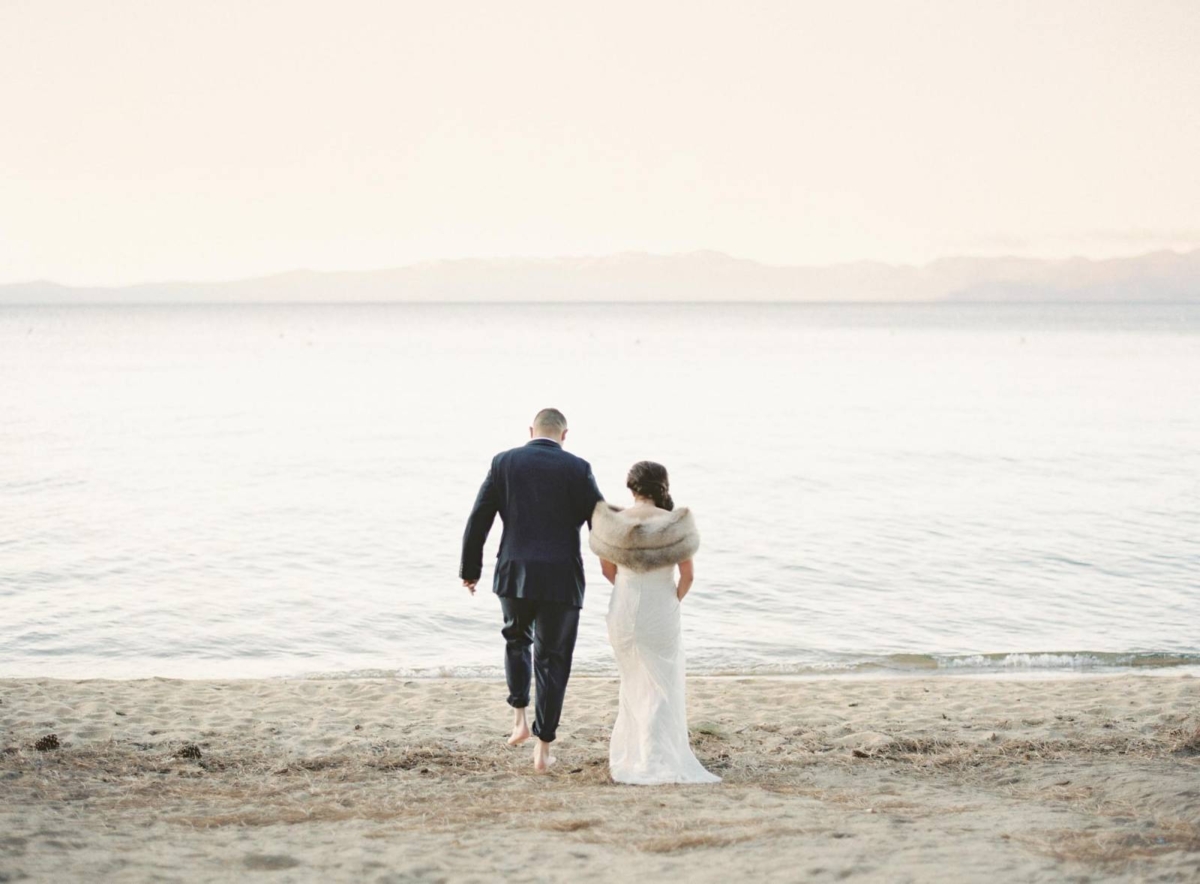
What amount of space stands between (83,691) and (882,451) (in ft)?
85.3

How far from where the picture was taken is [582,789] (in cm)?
627

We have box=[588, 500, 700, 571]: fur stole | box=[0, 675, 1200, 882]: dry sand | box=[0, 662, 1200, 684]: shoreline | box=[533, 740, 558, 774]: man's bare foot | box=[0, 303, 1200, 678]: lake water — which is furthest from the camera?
box=[0, 303, 1200, 678]: lake water

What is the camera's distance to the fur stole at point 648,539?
629cm

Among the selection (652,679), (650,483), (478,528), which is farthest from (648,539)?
(478,528)

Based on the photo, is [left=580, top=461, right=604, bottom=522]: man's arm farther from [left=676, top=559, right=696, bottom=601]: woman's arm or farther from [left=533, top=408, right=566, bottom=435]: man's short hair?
[left=676, top=559, right=696, bottom=601]: woman's arm

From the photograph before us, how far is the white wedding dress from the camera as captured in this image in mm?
6430

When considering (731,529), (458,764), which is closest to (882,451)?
(731,529)

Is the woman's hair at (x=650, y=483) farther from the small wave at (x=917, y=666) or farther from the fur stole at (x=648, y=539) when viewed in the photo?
the small wave at (x=917, y=666)

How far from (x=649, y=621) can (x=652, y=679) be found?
1.19 feet

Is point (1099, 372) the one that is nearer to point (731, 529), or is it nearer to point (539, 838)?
point (731, 529)

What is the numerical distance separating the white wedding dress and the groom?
1.07ft

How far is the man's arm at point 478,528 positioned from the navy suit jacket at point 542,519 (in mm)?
67

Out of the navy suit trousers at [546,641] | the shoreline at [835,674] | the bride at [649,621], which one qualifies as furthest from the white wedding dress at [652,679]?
the shoreline at [835,674]

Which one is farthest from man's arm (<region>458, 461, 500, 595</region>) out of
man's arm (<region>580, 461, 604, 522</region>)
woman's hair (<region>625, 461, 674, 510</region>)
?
woman's hair (<region>625, 461, 674, 510</region>)
